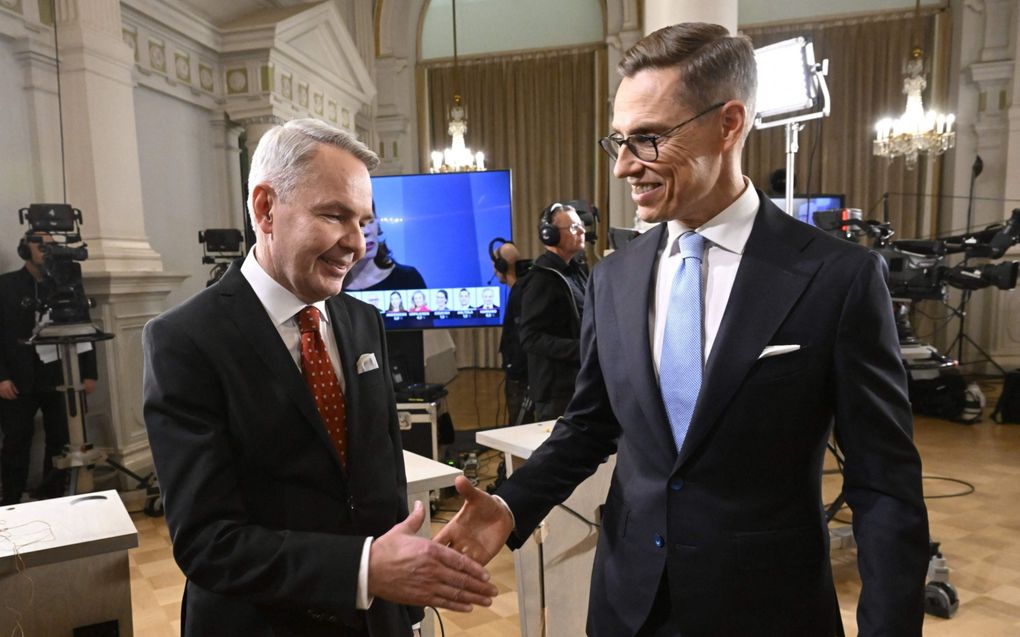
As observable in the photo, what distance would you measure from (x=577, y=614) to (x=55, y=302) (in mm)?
3071

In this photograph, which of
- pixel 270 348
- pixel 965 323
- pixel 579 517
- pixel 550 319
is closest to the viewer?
pixel 270 348

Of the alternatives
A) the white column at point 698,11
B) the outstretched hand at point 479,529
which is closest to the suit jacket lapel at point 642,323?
the outstretched hand at point 479,529

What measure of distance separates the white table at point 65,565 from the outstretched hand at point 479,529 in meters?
0.79

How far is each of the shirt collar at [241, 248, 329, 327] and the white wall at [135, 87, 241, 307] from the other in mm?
4624

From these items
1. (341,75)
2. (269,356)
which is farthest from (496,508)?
(341,75)

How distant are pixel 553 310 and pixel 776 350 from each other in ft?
7.19

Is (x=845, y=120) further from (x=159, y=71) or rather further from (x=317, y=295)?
(x=317, y=295)

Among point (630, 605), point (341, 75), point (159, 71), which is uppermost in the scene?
point (341, 75)

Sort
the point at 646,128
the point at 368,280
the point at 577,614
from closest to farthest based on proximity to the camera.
Result: the point at 646,128
the point at 577,614
the point at 368,280

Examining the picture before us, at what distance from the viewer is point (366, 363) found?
1224 millimetres

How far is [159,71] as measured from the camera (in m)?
5.11

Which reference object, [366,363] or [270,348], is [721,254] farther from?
[270,348]

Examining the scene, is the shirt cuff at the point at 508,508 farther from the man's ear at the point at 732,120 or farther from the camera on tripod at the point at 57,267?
the camera on tripod at the point at 57,267

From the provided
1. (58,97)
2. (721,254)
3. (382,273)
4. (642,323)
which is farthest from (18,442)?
(721,254)
